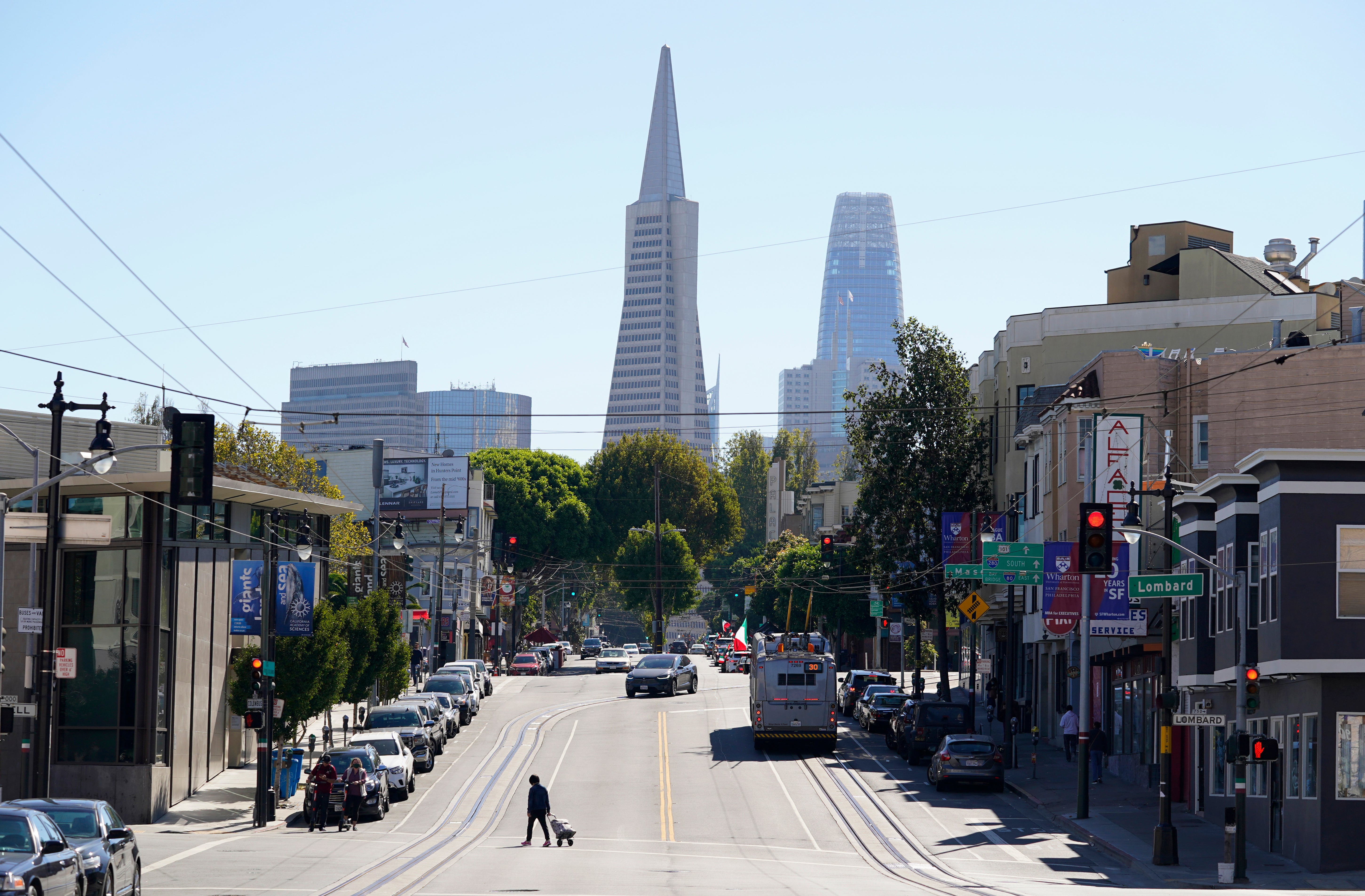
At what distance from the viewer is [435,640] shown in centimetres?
8062

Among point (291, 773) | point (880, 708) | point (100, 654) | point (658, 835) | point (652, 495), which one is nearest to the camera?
point (658, 835)

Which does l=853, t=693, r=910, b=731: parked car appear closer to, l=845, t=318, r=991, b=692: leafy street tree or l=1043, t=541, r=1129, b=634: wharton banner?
l=845, t=318, r=991, b=692: leafy street tree

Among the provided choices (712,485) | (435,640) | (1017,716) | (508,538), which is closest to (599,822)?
(1017,716)

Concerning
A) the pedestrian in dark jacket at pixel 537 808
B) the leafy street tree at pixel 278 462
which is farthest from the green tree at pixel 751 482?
the pedestrian in dark jacket at pixel 537 808

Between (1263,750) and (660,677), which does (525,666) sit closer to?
(660,677)

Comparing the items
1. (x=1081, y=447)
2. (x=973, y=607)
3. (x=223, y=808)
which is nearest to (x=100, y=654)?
(x=223, y=808)

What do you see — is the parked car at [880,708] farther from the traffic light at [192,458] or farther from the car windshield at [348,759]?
the traffic light at [192,458]

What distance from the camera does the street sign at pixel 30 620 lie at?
26375mm

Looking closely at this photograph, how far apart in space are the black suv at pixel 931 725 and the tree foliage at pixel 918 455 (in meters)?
13.5

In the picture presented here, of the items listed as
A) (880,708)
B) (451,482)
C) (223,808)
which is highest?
(451,482)

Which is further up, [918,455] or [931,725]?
[918,455]

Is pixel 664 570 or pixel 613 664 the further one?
pixel 664 570

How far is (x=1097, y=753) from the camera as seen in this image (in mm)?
41031

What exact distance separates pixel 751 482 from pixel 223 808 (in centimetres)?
13595
